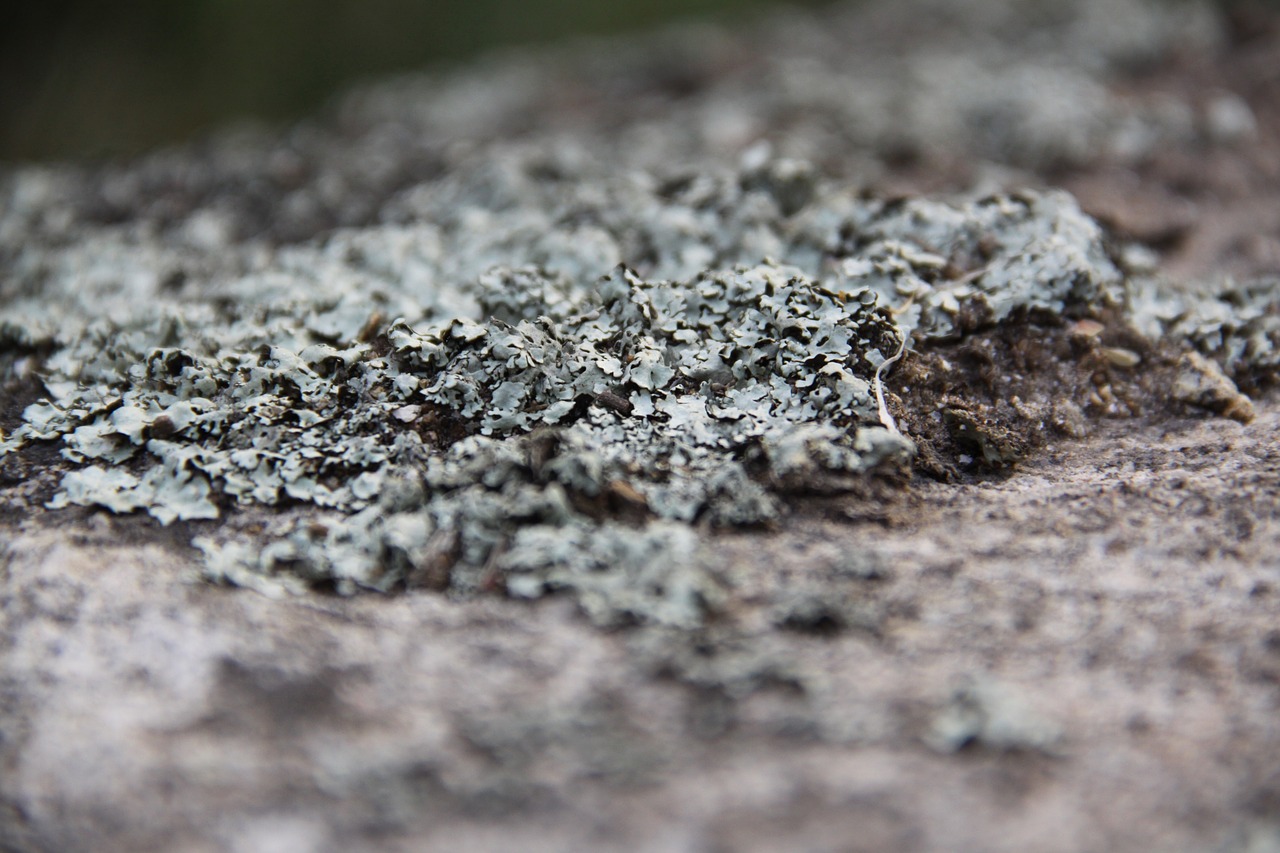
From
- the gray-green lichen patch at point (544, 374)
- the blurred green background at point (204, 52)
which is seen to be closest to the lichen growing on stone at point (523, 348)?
the gray-green lichen patch at point (544, 374)

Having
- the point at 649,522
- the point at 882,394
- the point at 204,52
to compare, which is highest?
the point at 204,52

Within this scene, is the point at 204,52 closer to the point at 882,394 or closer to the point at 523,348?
the point at 523,348

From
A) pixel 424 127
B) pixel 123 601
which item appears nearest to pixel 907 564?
pixel 123 601

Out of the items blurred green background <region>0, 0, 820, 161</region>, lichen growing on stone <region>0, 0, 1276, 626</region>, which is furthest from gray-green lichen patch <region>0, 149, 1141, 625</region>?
blurred green background <region>0, 0, 820, 161</region>

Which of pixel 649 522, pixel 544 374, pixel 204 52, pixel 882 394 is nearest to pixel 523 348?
pixel 544 374

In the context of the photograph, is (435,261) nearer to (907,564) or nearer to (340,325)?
(340,325)
